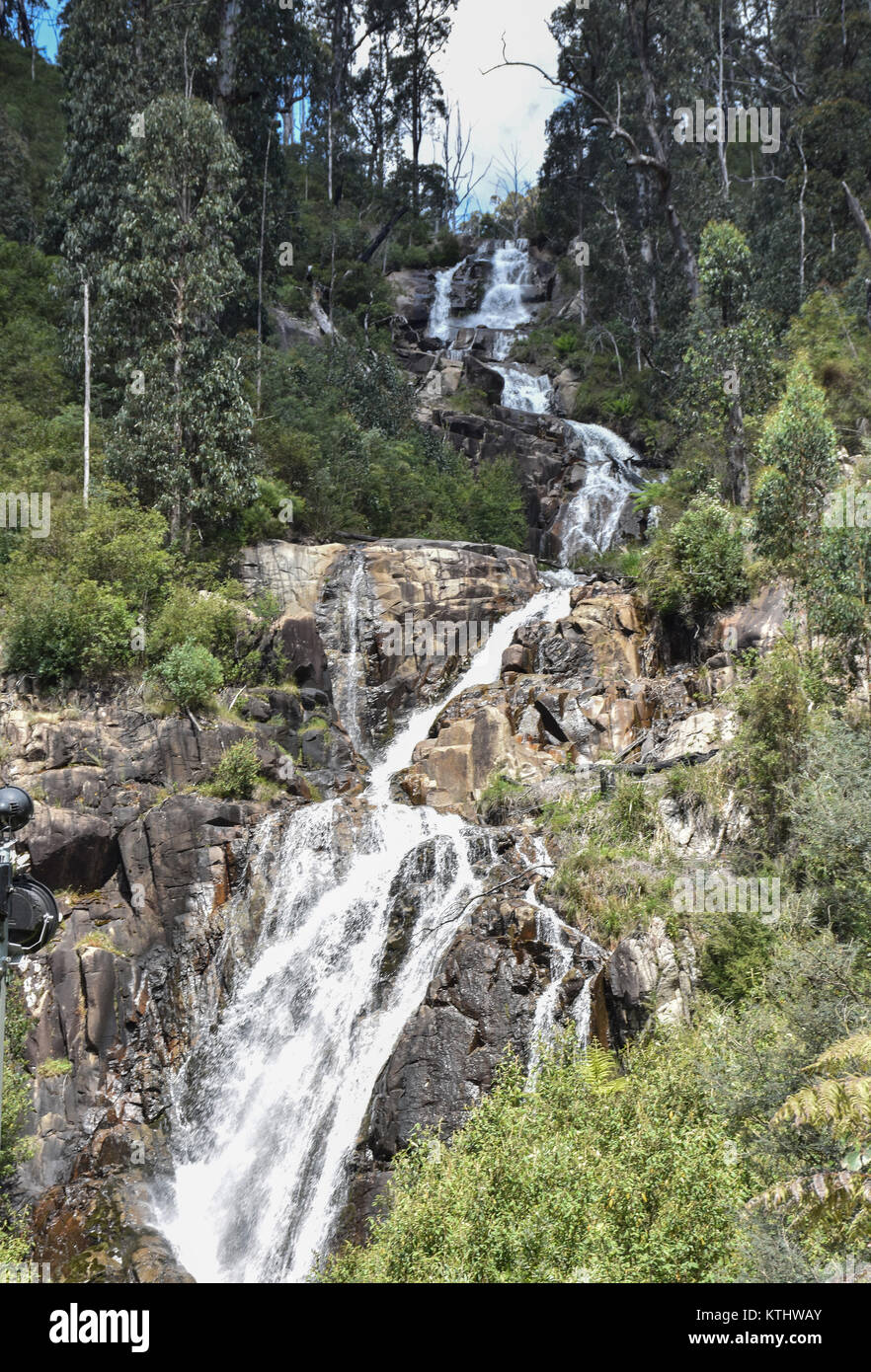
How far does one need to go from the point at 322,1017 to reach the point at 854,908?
9.47 meters

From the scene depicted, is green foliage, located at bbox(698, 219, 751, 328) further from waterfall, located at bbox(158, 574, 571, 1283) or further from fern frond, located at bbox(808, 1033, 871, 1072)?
fern frond, located at bbox(808, 1033, 871, 1072)

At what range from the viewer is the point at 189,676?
76.1 feet

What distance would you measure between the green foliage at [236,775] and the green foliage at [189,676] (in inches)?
69.9

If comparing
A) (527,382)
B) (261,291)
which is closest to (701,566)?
(261,291)

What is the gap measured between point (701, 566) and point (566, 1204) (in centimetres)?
1772

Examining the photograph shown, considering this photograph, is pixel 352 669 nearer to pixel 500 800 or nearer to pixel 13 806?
pixel 500 800

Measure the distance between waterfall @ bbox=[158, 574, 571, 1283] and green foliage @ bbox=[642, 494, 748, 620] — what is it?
793 centimetres

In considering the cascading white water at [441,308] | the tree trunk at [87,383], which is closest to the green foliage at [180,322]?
the tree trunk at [87,383]

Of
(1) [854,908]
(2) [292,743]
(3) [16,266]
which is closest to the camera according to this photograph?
(1) [854,908]

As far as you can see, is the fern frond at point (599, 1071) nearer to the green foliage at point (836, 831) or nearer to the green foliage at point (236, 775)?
the green foliage at point (836, 831)

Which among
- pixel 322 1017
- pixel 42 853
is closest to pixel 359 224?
pixel 42 853
